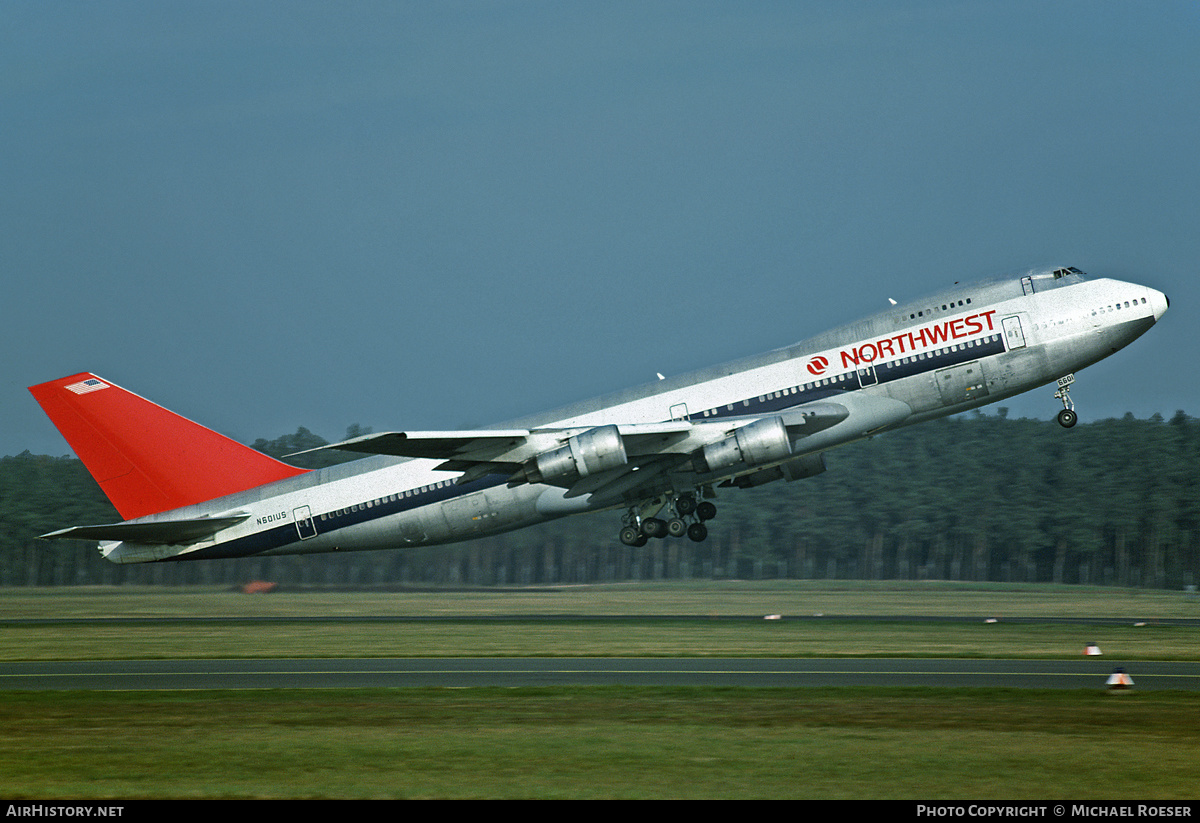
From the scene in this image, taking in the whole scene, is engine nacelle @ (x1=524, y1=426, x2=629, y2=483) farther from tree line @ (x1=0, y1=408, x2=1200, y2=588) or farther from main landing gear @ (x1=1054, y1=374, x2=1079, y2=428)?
tree line @ (x1=0, y1=408, x2=1200, y2=588)

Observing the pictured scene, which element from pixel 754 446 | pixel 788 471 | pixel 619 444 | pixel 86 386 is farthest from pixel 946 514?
pixel 86 386

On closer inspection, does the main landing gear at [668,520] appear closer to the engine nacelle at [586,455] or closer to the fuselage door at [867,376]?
the engine nacelle at [586,455]

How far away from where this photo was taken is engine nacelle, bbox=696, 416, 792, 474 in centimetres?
3281

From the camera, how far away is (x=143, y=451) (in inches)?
1506

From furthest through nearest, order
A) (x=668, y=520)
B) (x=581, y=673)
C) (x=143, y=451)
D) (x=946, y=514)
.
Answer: (x=946, y=514) → (x=143, y=451) → (x=668, y=520) → (x=581, y=673)

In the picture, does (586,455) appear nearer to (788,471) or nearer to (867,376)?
(788,471)

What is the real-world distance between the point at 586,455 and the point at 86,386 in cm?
1733

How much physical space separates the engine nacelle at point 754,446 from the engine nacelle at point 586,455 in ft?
9.11

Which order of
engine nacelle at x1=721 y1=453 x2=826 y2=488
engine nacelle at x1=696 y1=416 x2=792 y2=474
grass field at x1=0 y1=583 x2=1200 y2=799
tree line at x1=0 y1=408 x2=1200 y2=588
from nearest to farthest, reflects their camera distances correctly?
1. grass field at x1=0 y1=583 x2=1200 y2=799
2. engine nacelle at x1=696 y1=416 x2=792 y2=474
3. engine nacelle at x1=721 y1=453 x2=826 y2=488
4. tree line at x1=0 y1=408 x2=1200 y2=588

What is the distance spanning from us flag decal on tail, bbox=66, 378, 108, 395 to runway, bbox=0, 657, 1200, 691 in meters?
9.86

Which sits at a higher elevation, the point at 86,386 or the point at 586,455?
the point at 86,386

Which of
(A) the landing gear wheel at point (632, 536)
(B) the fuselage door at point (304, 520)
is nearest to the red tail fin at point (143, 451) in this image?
(B) the fuselage door at point (304, 520)

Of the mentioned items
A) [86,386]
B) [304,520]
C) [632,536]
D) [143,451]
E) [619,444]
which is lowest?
[632,536]

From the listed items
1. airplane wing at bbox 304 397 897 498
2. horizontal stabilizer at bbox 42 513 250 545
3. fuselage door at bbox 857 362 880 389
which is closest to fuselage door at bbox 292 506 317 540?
horizontal stabilizer at bbox 42 513 250 545
